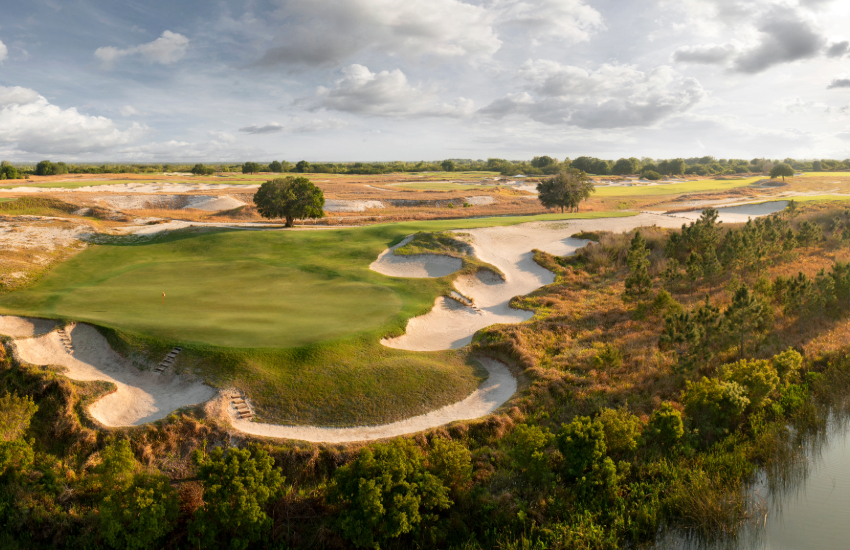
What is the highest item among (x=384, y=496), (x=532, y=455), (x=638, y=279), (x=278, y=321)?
(x=638, y=279)

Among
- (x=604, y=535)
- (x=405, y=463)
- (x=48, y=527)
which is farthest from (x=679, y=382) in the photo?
(x=48, y=527)

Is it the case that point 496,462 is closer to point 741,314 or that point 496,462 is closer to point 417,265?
point 741,314

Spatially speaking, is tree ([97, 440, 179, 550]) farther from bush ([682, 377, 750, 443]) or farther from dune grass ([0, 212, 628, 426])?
bush ([682, 377, 750, 443])

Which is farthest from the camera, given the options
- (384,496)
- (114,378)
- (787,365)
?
(114,378)

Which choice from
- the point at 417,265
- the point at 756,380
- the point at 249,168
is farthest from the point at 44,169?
the point at 756,380

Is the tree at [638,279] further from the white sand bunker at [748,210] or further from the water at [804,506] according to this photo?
the white sand bunker at [748,210]

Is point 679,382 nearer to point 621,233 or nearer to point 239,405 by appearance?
point 239,405

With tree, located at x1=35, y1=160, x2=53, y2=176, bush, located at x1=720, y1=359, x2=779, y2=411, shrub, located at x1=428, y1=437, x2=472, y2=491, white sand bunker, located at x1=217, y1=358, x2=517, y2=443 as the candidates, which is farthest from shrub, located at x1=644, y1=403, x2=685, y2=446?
tree, located at x1=35, y1=160, x2=53, y2=176
